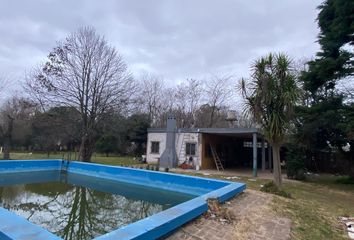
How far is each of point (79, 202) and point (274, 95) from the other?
6867mm

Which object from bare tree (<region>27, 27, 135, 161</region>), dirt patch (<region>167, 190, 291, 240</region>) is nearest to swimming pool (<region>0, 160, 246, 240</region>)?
dirt patch (<region>167, 190, 291, 240</region>)

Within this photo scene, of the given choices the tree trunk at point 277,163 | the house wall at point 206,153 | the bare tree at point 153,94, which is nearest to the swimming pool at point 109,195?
the tree trunk at point 277,163

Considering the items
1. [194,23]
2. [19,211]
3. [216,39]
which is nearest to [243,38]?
[216,39]

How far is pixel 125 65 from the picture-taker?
17.9 m

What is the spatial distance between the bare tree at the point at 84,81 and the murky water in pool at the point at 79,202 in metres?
5.70

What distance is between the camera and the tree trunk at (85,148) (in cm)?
1648

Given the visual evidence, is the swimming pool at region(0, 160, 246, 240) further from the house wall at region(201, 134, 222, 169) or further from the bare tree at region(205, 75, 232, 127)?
the bare tree at region(205, 75, 232, 127)

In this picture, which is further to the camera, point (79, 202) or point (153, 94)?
point (153, 94)

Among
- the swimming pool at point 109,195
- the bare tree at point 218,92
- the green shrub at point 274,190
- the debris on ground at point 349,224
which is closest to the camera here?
the swimming pool at point 109,195

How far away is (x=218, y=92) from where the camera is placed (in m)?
28.5

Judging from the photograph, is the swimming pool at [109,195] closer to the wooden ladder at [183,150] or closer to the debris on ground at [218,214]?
the debris on ground at [218,214]

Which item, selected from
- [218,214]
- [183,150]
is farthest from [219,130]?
[218,214]

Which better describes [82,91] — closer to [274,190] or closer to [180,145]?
[180,145]

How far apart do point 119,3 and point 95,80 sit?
7.13 metres
